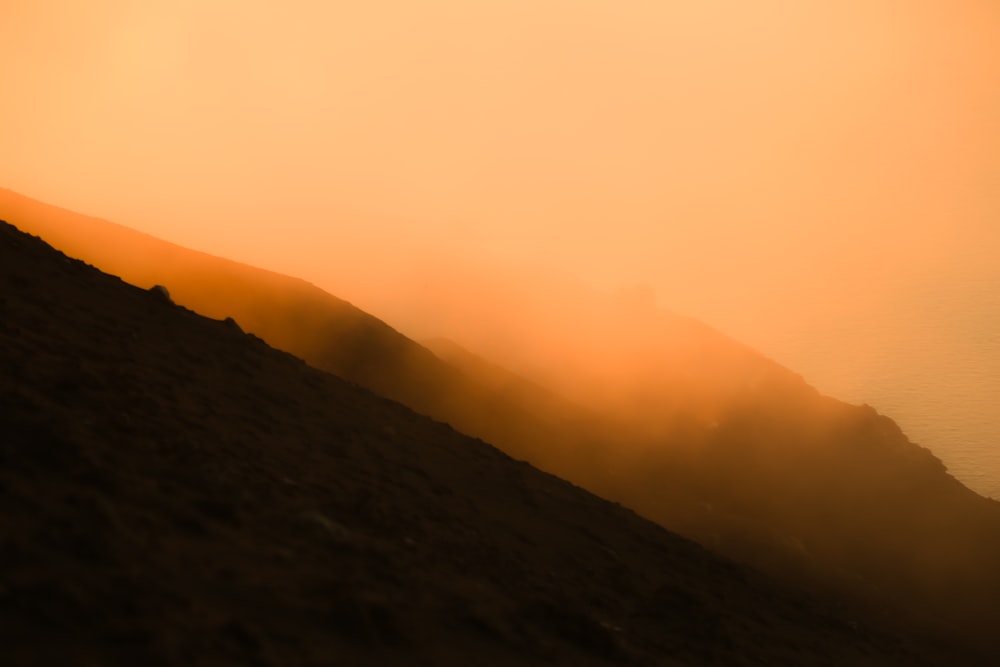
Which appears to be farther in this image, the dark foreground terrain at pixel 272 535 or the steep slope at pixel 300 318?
the steep slope at pixel 300 318

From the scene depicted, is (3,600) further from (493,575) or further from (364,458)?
(364,458)

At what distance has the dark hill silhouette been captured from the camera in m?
31.2

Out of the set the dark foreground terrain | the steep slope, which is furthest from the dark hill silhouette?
the dark foreground terrain

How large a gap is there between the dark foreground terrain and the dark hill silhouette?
58.2ft

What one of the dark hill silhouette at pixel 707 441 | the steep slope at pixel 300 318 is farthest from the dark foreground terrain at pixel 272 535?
the steep slope at pixel 300 318

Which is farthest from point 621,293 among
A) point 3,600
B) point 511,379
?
point 3,600

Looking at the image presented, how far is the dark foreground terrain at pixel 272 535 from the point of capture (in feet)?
11.1

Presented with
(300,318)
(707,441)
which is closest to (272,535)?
(300,318)

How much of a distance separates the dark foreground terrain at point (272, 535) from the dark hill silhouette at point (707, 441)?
699 inches

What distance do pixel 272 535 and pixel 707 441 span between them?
52.1 metres

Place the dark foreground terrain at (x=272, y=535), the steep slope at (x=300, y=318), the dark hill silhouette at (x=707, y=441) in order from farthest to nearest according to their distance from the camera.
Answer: the dark hill silhouette at (x=707, y=441), the steep slope at (x=300, y=318), the dark foreground terrain at (x=272, y=535)

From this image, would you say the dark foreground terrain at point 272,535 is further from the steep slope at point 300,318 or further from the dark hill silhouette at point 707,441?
the steep slope at point 300,318

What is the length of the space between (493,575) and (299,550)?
6.28 feet

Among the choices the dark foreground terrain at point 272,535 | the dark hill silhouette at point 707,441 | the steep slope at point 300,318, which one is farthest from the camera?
the dark hill silhouette at point 707,441
